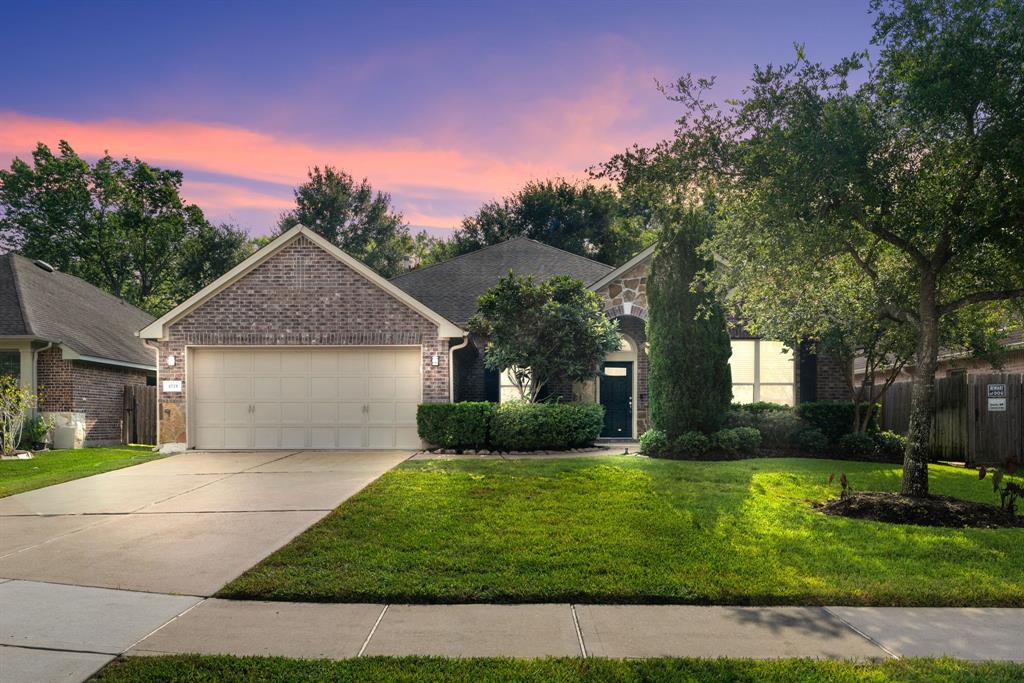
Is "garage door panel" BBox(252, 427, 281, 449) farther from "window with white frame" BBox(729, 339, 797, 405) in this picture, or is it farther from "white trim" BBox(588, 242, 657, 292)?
"window with white frame" BBox(729, 339, 797, 405)

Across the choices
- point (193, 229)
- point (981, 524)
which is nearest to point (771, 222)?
point (981, 524)

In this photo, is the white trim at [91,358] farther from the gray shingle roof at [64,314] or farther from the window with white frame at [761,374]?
the window with white frame at [761,374]

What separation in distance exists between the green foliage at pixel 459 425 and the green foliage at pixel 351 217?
30.4m

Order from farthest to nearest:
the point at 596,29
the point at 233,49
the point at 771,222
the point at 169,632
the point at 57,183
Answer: the point at 57,183, the point at 233,49, the point at 596,29, the point at 771,222, the point at 169,632

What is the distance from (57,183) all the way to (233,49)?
31.2 metres

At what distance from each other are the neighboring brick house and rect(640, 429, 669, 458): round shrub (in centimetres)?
1488

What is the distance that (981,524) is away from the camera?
8.94 m

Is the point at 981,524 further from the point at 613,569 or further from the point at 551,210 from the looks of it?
the point at 551,210

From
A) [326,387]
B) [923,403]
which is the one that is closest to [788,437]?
[923,403]

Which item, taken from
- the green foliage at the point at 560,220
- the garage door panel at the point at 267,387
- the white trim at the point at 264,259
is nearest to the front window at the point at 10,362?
the white trim at the point at 264,259

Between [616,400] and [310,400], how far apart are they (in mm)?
7632

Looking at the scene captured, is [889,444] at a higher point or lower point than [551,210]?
lower

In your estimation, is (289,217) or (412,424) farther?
(289,217)

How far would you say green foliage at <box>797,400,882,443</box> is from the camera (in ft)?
55.3
